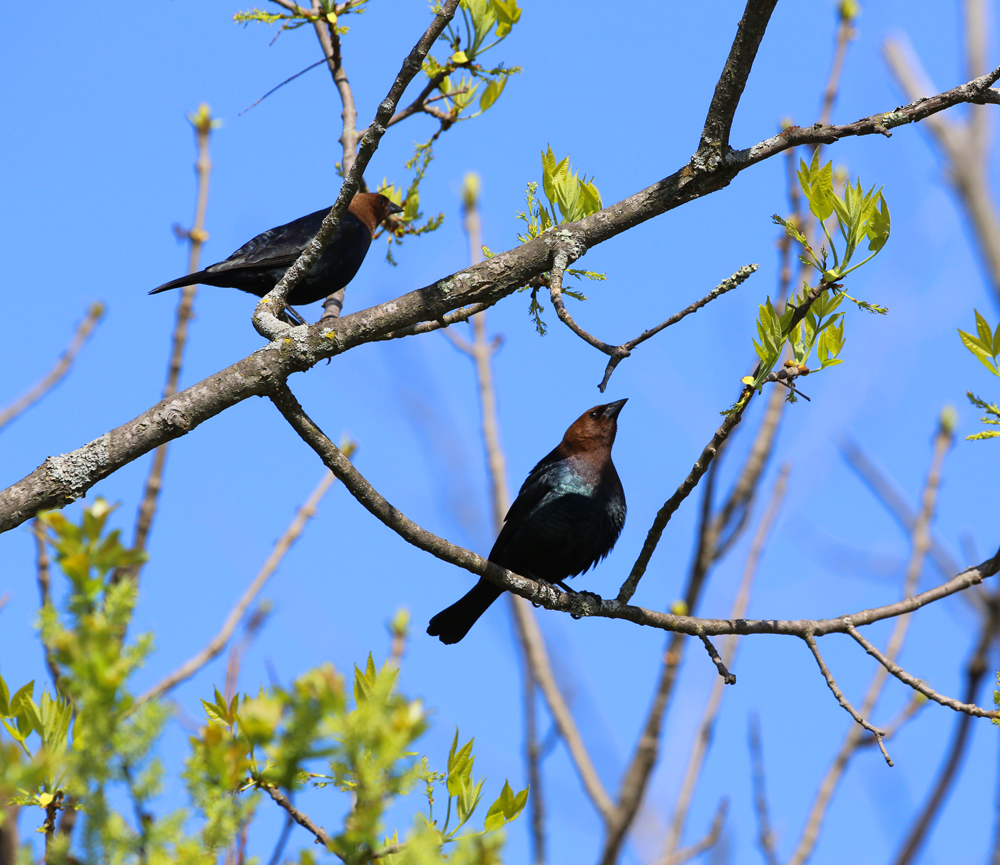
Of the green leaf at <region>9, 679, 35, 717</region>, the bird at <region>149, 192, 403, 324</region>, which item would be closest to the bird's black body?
the bird at <region>149, 192, 403, 324</region>

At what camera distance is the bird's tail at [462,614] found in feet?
14.4

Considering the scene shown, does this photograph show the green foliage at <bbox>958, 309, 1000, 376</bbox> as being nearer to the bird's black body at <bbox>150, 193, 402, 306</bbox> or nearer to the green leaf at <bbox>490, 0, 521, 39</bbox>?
the green leaf at <bbox>490, 0, 521, 39</bbox>

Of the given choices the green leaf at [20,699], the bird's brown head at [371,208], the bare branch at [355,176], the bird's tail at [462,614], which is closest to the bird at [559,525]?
the bird's tail at [462,614]

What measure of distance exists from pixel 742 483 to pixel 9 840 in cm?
495

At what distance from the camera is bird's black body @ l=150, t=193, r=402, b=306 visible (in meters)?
4.48

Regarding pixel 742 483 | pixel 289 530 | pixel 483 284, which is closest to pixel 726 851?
pixel 742 483

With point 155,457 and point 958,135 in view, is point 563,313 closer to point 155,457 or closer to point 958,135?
point 155,457

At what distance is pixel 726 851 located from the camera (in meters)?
5.86

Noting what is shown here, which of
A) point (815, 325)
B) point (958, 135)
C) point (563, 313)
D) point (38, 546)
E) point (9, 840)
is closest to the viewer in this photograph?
point (9, 840)

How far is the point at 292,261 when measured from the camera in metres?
4.61

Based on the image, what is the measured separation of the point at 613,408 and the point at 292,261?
72.6 inches

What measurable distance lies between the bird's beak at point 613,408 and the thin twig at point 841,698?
87.6 inches

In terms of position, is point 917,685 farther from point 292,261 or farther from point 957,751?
point 292,261

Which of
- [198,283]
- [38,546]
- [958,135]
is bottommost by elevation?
[38,546]
